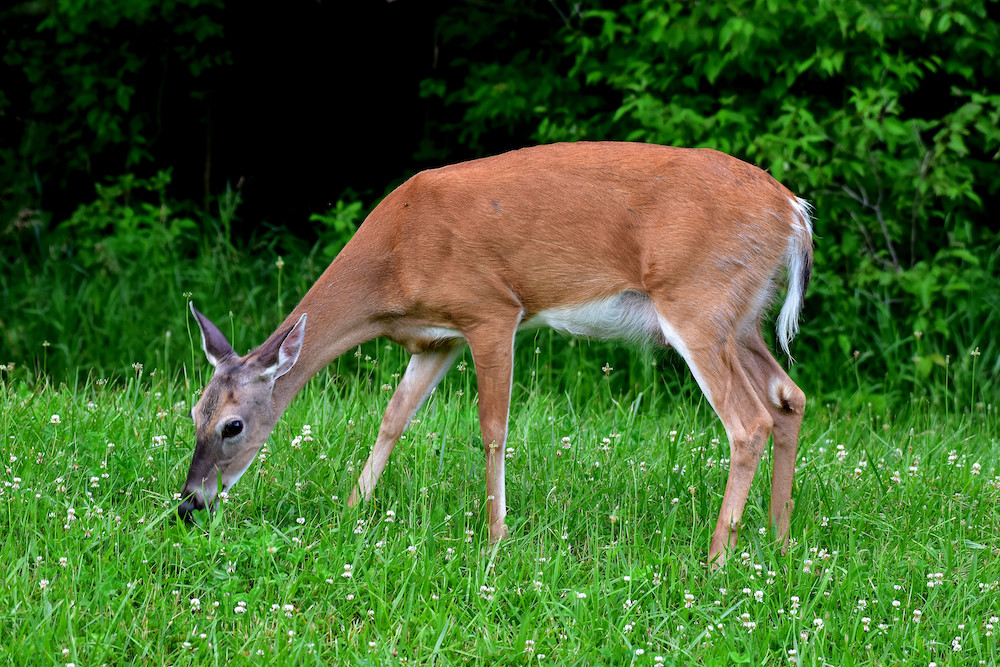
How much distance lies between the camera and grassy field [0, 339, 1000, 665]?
11.6 ft

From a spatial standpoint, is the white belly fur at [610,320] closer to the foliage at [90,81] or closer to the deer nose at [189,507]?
the deer nose at [189,507]

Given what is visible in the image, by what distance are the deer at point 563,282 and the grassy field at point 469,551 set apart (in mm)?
Result: 254

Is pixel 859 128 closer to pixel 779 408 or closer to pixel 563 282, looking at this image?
pixel 779 408

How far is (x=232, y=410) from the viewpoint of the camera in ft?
14.7

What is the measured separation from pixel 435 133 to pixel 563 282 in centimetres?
547

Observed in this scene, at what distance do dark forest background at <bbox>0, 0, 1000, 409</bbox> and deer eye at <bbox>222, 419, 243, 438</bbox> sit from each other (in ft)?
3.80

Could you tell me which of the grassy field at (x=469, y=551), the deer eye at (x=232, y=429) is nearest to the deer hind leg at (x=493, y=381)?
the grassy field at (x=469, y=551)

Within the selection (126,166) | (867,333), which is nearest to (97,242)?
(126,166)

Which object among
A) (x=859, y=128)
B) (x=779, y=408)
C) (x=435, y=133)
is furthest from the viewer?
(x=435, y=133)

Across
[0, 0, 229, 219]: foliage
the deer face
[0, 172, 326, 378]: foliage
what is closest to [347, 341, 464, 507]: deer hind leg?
the deer face

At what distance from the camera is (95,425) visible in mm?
5086

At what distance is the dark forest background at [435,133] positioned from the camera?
708 cm

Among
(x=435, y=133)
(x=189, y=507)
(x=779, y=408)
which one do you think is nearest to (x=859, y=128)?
(x=779, y=408)

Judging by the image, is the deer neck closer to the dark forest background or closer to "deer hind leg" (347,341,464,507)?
"deer hind leg" (347,341,464,507)
